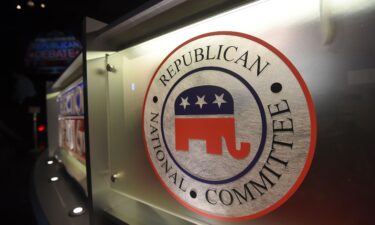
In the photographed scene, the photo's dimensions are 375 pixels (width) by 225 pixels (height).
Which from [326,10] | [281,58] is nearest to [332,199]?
[281,58]

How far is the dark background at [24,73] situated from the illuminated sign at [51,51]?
7.5 inches

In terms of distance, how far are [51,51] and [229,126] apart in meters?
6.75

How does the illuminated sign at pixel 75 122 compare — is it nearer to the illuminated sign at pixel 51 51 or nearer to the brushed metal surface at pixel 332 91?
the brushed metal surface at pixel 332 91

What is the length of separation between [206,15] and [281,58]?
0.39 metres

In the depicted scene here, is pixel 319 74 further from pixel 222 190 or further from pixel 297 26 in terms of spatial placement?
pixel 222 190

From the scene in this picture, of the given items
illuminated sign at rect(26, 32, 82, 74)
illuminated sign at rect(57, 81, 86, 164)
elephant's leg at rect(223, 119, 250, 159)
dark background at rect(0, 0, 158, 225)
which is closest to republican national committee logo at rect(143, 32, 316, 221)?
elephant's leg at rect(223, 119, 250, 159)

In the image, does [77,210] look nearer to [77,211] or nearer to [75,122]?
[77,211]

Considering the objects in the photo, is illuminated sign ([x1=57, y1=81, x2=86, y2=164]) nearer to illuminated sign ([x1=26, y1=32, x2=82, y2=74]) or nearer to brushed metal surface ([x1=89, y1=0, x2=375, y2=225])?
brushed metal surface ([x1=89, y1=0, x2=375, y2=225])

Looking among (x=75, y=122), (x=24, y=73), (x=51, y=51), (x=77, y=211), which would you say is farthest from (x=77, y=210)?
(x=24, y=73)

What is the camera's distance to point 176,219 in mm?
946

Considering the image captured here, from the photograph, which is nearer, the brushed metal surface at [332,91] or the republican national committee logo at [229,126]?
the brushed metal surface at [332,91]

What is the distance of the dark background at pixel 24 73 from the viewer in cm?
129

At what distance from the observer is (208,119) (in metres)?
0.84

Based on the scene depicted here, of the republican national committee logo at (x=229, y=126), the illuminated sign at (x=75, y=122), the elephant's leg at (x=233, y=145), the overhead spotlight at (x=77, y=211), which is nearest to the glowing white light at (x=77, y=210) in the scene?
the overhead spotlight at (x=77, y=211)
